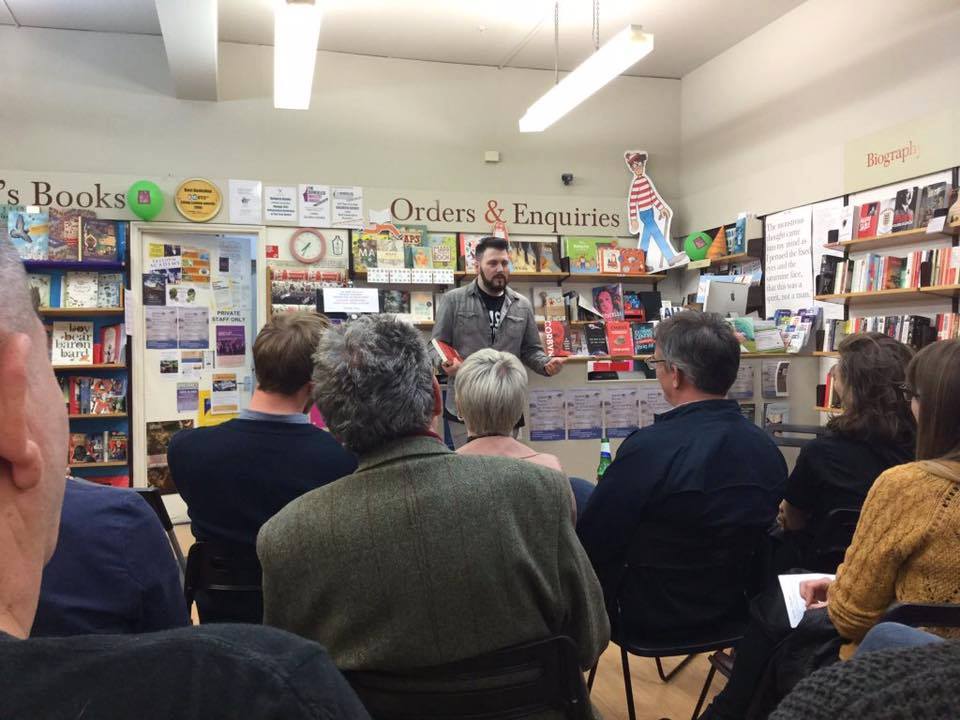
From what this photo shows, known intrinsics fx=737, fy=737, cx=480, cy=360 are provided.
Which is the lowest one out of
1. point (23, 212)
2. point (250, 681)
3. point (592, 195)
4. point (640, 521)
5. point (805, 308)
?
point (640, 521)

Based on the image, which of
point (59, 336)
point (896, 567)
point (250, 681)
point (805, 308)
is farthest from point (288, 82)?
point (250, 681)

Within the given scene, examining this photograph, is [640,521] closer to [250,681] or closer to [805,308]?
[250,681]

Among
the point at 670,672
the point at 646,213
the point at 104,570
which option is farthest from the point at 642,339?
the point at 104,570

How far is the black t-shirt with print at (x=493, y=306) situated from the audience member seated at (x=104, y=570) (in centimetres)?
335

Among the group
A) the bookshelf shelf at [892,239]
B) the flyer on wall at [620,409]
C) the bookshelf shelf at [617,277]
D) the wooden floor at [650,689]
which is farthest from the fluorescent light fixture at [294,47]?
the bookshelf shelf at [892,239]

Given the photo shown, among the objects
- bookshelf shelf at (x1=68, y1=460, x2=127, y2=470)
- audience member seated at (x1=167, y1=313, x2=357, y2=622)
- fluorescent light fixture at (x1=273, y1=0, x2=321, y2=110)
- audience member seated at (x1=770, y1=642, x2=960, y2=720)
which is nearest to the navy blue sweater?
audience member seated at (x1=167, y1=313, x2=357, y2=622)

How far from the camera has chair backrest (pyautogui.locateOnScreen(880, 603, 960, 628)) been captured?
1415mm

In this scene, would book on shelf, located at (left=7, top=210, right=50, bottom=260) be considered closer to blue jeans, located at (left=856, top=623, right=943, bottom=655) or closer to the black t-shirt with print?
the black t-shirt with print

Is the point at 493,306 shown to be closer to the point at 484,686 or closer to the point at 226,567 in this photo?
the point at 226,567

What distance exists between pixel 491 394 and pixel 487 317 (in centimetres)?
237

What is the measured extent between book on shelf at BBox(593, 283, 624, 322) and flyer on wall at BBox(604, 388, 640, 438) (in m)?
3.43

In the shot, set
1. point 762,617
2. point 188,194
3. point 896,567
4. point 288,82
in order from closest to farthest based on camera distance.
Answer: point 896,567
point 762,617
point 288,82
point 188,194

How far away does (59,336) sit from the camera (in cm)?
562

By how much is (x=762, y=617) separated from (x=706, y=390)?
72cm
